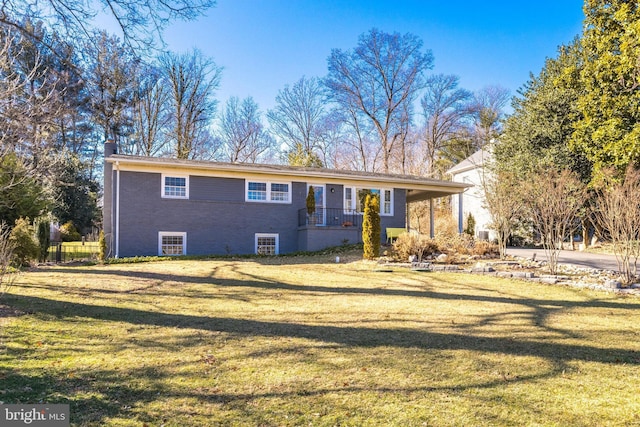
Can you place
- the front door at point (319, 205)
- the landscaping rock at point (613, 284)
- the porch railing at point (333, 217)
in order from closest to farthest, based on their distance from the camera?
the landscaping rock at point (613, 284)
the porch railing at point (333, 217)
the front door at point (319, 205)

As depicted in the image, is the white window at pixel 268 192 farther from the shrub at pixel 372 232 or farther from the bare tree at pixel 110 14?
the bare tree at pixel 110 14

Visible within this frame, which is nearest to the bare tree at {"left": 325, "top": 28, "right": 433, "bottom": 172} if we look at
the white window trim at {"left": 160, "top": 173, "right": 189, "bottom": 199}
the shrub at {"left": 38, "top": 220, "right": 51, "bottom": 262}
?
the white window trim at {"left": 160, "top": 173, "right": 189, "bottom": 199}

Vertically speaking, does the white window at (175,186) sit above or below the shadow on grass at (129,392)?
above

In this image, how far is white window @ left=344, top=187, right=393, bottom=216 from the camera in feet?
63.0

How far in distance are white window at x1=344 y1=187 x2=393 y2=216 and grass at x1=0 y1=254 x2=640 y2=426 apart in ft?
35.9

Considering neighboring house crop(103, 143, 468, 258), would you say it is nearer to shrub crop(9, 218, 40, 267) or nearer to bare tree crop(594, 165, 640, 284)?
shrub crop(9, 218, 40, 267)

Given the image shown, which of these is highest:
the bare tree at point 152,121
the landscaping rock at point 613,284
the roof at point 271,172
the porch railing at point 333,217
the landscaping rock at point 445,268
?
the bare tree at point 152,121

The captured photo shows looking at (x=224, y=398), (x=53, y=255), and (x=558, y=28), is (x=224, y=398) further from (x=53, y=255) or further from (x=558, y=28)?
(x=558, y=28)

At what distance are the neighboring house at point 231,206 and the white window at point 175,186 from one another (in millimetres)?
38

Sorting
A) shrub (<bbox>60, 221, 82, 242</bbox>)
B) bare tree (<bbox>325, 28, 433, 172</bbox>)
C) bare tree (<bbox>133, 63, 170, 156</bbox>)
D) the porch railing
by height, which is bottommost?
shrub (<bbox>60, 221, 82, 242</bbox>)

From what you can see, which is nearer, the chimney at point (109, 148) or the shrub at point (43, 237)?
the shrub at point (43, 237)

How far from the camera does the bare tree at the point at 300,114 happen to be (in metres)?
36.0

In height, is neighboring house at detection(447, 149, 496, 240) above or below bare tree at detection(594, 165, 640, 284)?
above

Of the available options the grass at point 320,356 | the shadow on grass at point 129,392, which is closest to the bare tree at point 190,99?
the grass at point 320,356
